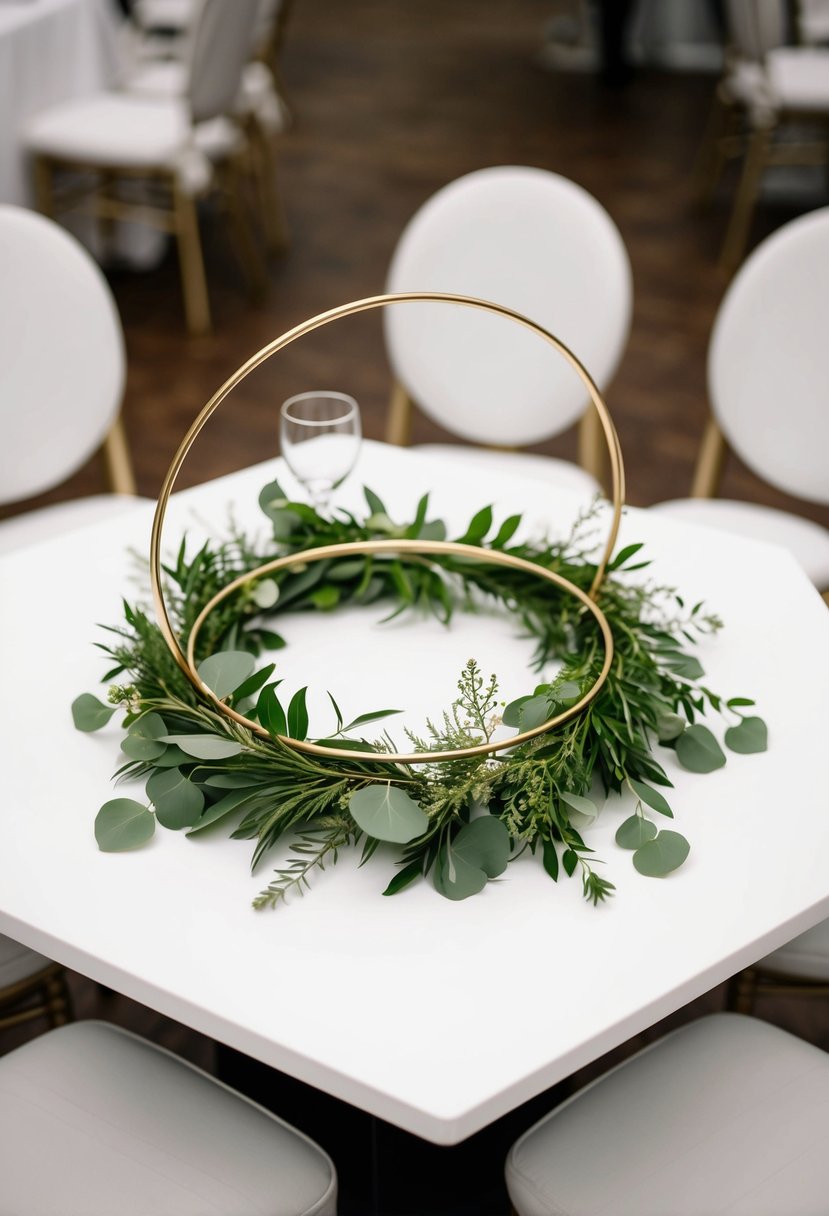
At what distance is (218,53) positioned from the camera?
12.1 feet

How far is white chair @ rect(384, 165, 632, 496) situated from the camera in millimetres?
2215

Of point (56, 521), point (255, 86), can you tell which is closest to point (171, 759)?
point (56, 521)

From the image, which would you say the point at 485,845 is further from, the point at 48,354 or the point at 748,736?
the point at 48,354

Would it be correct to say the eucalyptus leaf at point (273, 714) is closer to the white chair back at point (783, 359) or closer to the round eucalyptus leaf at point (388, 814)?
the round eucalyptus leaf at point (388, 814)

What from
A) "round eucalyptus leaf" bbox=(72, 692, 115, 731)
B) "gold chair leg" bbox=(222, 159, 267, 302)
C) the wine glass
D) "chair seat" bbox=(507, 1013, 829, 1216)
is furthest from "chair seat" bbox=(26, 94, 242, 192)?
"chair seat" bbox=(507, 1013, 829, 1216)

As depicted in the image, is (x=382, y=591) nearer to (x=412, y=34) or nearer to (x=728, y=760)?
(x=728, y=760)

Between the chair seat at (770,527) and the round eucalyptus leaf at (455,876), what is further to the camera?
the chair seat at (770,527)

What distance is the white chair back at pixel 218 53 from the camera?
11.7ft

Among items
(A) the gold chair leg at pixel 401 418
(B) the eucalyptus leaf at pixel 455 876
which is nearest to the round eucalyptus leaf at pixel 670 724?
(B) the eucalyptus leaf at pixel 455 876

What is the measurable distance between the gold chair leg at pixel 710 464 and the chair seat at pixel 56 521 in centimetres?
99

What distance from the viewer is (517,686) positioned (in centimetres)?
133

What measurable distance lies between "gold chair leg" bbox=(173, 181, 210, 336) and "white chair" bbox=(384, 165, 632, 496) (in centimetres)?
192

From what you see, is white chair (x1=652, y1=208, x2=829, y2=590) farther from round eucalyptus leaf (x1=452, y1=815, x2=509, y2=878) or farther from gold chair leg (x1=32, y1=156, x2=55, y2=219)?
gold chair leg (x1=32, y1=156, x2=55, y2=219)

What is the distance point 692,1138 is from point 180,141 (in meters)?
3.46
